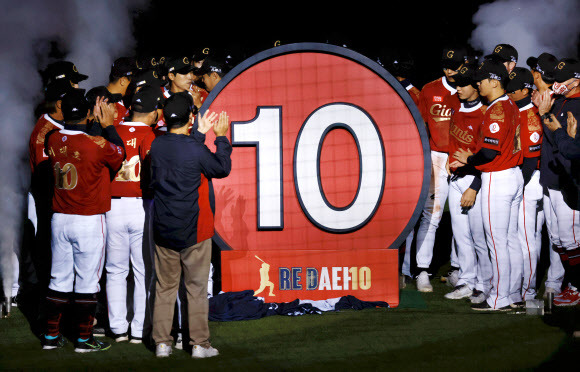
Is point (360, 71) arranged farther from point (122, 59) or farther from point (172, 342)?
point (172, 342)

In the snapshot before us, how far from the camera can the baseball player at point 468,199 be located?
5.82m

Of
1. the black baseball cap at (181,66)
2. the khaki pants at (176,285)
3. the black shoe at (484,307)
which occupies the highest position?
the black baseball cap at (181,66)

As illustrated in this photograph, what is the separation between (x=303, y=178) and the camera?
5613mm

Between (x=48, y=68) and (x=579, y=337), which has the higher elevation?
(x=48, y=68)

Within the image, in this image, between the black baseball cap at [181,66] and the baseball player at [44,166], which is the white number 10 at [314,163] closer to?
the black baseball cap at [181,66]

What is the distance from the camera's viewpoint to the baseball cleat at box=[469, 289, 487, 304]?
574cm

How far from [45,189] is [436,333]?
3.09 m

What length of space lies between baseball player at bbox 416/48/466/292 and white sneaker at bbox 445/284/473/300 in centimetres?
33

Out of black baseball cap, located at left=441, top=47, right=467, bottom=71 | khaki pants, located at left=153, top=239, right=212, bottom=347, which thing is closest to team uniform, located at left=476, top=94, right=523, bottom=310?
black baseball cap, located at left=441, top=47, right=467, bottom=71

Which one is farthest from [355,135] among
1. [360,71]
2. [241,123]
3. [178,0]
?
[178,0]

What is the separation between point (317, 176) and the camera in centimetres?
559

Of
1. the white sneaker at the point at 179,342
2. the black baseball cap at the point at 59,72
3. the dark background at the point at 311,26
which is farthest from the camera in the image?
the dark background at the point at 311,26

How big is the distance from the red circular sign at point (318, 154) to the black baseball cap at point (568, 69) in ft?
3.95

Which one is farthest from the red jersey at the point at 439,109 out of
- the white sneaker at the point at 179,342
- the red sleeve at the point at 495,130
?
the white sneaker at the point at 179,342
